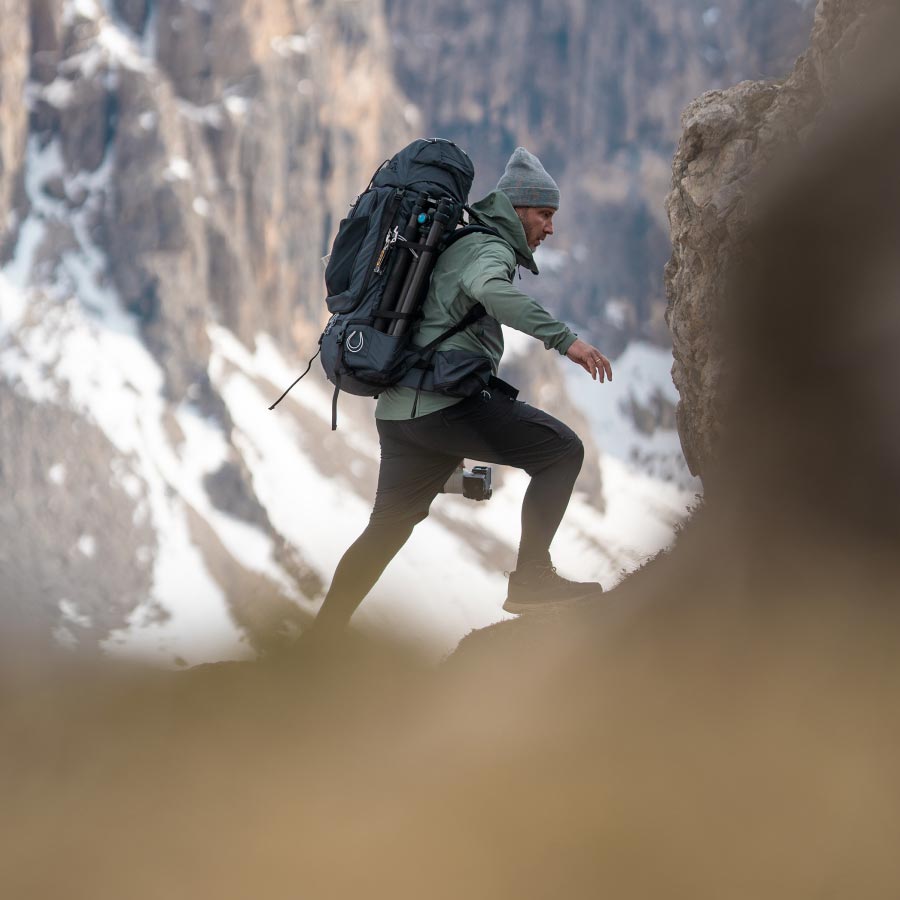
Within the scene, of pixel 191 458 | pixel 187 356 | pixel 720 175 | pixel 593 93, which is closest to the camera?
pixel 720 175

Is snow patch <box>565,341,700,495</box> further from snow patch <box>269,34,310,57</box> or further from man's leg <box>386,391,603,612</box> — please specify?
man's leg <box>386,391,603,612</box>

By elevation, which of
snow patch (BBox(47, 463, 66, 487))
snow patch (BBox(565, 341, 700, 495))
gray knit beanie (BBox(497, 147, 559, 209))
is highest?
snow patch (BBox(565, 341, 700, 495))

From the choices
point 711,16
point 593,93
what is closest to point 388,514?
point 593,93

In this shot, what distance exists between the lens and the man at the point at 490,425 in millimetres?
5926

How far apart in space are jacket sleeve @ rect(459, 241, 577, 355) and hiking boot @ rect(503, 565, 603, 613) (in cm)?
144

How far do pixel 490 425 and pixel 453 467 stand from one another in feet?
1.71

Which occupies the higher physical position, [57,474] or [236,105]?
[236,105]

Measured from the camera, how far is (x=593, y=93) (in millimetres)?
176625

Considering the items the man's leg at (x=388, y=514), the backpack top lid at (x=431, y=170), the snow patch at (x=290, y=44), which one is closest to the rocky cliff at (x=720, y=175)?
the backpack top lid at (x=431, y=170)

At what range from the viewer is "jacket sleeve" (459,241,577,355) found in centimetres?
573

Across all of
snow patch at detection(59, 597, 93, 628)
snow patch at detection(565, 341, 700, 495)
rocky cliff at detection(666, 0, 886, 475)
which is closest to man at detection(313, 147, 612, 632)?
rocky cliff at detection(666, 0, 886, 475)

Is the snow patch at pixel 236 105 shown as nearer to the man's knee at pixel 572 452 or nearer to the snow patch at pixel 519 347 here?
the snow patch at pixel 519 347

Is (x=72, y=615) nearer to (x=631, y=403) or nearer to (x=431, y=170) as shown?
(x=431, y=170)

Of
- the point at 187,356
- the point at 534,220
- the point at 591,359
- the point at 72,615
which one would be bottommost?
the point at 591,359
